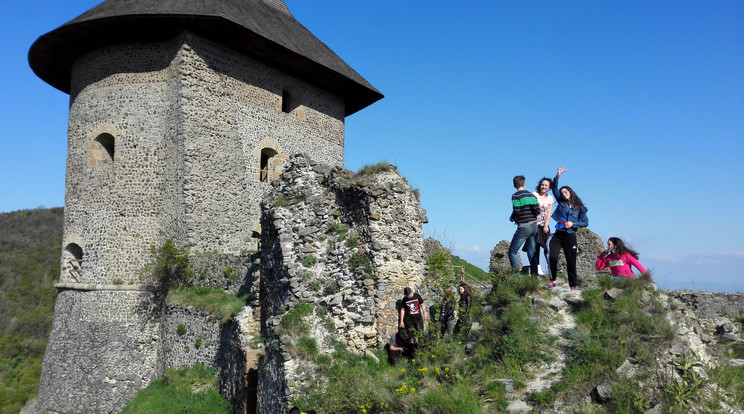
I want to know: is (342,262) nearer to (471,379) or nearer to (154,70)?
(471,379)

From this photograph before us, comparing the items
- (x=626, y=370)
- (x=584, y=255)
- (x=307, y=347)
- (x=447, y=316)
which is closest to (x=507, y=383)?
(x=626, y=370)

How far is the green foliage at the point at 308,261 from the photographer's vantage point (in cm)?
751

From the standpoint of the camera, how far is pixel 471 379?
17.5ft

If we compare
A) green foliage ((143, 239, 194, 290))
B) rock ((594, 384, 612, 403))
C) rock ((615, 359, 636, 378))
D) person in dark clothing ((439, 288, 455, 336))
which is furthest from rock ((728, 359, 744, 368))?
green foliage ((143, 239, 194, 290))

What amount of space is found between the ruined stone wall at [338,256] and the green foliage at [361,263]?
0.05 feet

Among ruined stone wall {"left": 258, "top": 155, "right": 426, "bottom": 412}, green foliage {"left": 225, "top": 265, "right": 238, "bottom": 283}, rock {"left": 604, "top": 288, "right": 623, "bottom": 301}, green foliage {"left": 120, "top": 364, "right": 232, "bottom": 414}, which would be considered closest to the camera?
rock {"left": 604, "top": 288, "right": 623, "bottom": 301}

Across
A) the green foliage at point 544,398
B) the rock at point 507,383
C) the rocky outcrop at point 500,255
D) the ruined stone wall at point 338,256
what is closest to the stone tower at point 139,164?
the ruined stone wall at point 338,256

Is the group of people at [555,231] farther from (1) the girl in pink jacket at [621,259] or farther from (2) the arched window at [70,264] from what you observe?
(2) the arched window at [70,264]

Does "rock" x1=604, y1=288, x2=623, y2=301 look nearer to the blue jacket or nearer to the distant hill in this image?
the blue jacket

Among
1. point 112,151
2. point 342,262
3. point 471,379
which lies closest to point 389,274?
point 342,262

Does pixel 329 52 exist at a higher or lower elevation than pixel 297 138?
higher

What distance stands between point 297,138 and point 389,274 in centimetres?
933

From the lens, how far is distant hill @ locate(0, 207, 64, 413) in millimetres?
24297

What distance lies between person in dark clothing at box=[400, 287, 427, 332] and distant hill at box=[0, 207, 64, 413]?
21.5m
